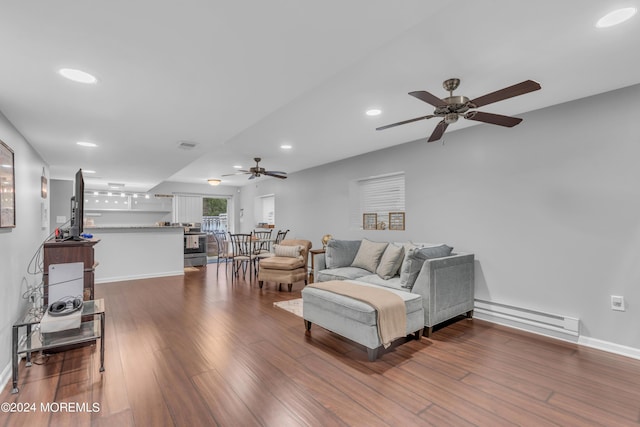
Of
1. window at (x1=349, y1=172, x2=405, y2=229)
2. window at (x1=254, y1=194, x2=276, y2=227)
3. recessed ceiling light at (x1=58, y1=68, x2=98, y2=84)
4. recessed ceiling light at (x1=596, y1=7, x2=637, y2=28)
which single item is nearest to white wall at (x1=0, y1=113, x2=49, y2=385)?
recessed ceiling light at (x1=58, y1=68, x2=98, y2=84)

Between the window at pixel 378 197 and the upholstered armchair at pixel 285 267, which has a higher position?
the window at pixel 378 197

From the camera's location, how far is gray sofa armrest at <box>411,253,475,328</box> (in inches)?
128

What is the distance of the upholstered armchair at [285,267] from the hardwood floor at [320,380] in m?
1.75

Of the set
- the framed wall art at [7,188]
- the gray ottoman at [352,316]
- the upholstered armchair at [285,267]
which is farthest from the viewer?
the upholstered armchair at [285,267]

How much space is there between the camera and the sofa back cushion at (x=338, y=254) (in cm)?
465

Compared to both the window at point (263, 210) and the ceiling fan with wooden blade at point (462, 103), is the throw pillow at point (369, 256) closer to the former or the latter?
the ceiling fan with wooden blade at point (462, 103)

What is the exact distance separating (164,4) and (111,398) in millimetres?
2512

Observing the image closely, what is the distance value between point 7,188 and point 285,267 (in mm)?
3646

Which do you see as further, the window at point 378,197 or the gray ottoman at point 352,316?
the window at point 378,197

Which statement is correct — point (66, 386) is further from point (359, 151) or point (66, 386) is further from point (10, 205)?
point (359, 151)

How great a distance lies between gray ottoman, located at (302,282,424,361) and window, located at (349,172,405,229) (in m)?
2.16

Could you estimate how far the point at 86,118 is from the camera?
9.29 ft

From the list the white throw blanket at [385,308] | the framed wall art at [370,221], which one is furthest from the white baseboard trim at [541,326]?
the framed wall art at [370,221]

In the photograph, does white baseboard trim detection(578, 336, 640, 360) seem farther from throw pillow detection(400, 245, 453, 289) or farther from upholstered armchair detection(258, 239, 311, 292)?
upholstered armchair detection(258, 239, 311, 292)
